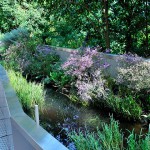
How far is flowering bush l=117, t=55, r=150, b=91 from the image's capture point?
4367 mm

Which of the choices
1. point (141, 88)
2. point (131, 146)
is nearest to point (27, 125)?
point (131, 146)

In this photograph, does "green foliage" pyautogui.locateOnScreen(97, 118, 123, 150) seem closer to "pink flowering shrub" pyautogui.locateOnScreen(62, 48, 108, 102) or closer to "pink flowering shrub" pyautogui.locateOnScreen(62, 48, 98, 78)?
"pink flowering shrub" pyautogui.locateOnScreen(62, 48, 108, 102)

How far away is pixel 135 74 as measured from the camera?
450 centimetres

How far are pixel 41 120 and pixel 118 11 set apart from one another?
12.9 ft

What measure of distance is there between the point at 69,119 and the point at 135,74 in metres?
1.36

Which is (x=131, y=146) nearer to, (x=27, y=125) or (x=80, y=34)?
(x=27, y=125)

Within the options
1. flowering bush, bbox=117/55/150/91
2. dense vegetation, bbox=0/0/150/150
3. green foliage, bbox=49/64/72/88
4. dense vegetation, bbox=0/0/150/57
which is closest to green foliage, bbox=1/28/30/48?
dense vegetation, bbox=0/0/150/150

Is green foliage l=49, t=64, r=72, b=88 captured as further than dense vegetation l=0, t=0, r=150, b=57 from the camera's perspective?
No

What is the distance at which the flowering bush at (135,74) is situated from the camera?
14.3ft

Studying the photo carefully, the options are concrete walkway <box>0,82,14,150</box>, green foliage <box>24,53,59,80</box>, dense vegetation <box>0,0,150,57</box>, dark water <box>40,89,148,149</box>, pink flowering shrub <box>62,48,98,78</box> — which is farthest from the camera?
green foliage <box>24,53,59,80</box>

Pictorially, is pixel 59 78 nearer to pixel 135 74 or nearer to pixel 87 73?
pixel 87 73

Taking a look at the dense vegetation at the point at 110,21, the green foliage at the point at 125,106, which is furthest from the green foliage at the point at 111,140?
the dense vegetation at the point at 110,21

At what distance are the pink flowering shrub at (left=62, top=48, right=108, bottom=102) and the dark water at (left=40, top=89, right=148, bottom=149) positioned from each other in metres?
0.31

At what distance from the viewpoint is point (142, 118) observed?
13.9 ft
